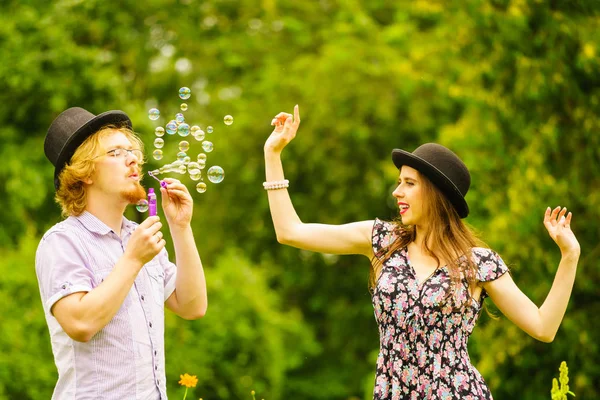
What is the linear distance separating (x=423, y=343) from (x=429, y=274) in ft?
0.99

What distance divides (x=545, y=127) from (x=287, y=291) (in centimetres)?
870

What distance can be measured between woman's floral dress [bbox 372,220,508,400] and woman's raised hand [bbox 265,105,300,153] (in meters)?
0.74

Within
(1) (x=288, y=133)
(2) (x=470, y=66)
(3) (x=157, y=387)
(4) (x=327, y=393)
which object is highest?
(2) (x=470, y=66)

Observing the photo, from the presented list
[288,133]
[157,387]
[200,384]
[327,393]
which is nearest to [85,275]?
[157,387]

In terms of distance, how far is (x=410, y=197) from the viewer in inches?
154

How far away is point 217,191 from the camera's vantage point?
16828 mm

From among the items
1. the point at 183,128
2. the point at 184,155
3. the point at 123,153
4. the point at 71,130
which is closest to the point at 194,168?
the point at 184,155

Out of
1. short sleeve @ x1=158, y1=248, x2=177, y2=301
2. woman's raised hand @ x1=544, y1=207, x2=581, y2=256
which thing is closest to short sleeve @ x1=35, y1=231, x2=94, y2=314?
short sleeve @ x1=158, y1=248, x2=177, y2=301

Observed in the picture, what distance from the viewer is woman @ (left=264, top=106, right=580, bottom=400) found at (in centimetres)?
367

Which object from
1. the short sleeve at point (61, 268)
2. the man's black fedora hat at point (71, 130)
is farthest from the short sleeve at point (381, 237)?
the short sleeve at point (61, 268)

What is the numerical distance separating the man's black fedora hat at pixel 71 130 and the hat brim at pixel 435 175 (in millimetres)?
1186

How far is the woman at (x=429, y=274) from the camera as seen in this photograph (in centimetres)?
367

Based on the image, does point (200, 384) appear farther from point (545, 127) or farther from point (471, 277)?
point (471, 277)

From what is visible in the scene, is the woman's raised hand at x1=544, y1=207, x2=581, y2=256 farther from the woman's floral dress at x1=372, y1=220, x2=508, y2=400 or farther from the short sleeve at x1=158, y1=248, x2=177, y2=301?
the short sleeve at x1=158, y1=248, x2=177, y2=301
